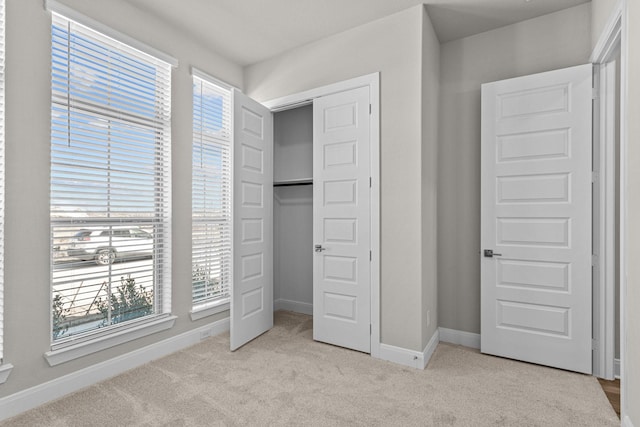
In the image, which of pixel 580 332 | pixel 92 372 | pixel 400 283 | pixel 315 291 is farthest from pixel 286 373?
pixel 580 332

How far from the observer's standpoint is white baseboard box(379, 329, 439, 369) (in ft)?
8.52

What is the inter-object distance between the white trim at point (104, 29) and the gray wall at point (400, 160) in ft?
5.47

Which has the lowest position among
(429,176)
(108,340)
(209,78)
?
(108,340)

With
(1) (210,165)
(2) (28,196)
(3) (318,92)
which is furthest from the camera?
(1) (210,165)

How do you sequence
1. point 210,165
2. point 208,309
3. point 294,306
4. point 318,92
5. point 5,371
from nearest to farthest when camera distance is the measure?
point 5,371 → point 318,92 → point 208,309 → point 210,165 → point 294,306

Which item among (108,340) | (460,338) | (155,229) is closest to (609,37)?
(460,338)

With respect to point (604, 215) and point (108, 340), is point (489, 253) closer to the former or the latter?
point (604, 215)

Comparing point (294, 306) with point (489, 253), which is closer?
point (489, 253)

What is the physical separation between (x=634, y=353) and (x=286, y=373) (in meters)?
2.09

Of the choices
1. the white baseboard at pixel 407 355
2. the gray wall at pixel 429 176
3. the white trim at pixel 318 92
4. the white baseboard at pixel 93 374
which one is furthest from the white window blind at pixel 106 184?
the gray wall at pixel 429 176

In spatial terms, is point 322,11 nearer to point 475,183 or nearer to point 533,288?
point 475,183

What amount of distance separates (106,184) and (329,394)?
2.25m

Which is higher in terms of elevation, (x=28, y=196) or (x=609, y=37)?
(x=609, y=37)

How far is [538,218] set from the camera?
2.65 meters
